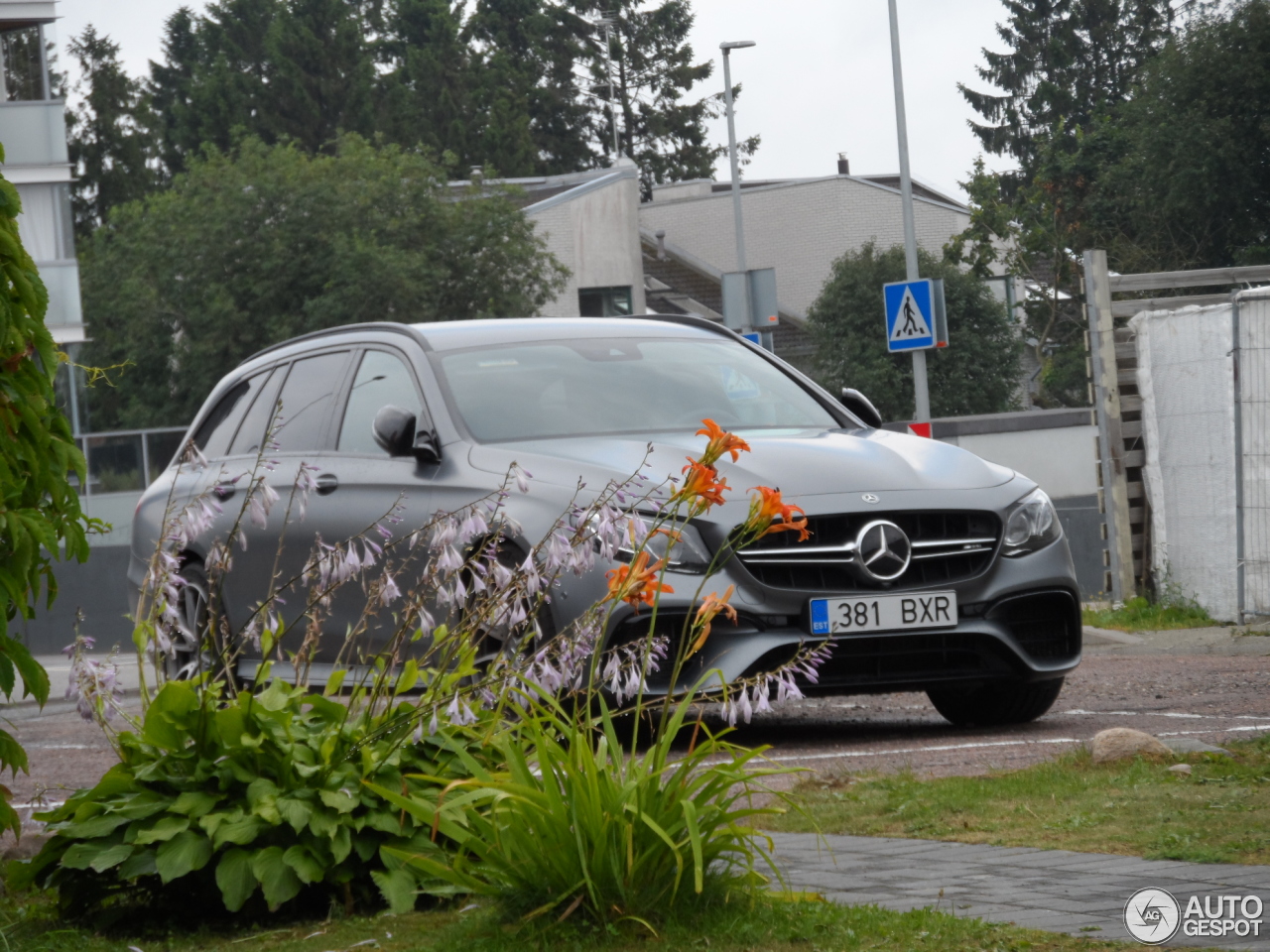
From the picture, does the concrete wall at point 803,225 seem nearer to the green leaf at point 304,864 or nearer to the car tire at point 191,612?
the car tire at point 191,612

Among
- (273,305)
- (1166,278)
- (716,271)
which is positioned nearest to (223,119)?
(716,271)

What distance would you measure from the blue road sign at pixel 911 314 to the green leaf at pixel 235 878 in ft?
49.4

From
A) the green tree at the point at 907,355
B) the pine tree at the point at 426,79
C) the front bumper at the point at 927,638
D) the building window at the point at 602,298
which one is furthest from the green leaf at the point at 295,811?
the pine tree at the point at 426,79

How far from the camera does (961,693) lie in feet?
26.4

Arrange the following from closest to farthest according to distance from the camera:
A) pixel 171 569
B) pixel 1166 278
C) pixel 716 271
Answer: pixel 171 569
pixel 1166 278
pixel 716 271

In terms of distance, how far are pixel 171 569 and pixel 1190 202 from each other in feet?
168

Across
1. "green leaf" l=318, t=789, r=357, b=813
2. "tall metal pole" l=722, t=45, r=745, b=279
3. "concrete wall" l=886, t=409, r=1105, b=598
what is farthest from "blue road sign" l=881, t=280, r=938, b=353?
"tall metal pole" l=722, t=45, r=745, b=279

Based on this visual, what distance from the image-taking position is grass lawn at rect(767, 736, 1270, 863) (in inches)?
183

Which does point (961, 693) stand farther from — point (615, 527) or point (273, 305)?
point (273, 305)

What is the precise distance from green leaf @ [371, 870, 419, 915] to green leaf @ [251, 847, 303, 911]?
17 cm

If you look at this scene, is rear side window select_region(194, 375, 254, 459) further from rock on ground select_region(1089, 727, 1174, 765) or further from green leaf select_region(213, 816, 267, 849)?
green leaf select_region(213, 816, 267, 849)

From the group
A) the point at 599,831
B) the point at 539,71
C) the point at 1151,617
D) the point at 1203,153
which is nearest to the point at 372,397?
the point at 599,831

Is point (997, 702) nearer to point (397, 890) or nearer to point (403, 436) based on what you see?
point (403, 436)

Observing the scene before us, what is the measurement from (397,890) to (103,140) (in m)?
76.2
